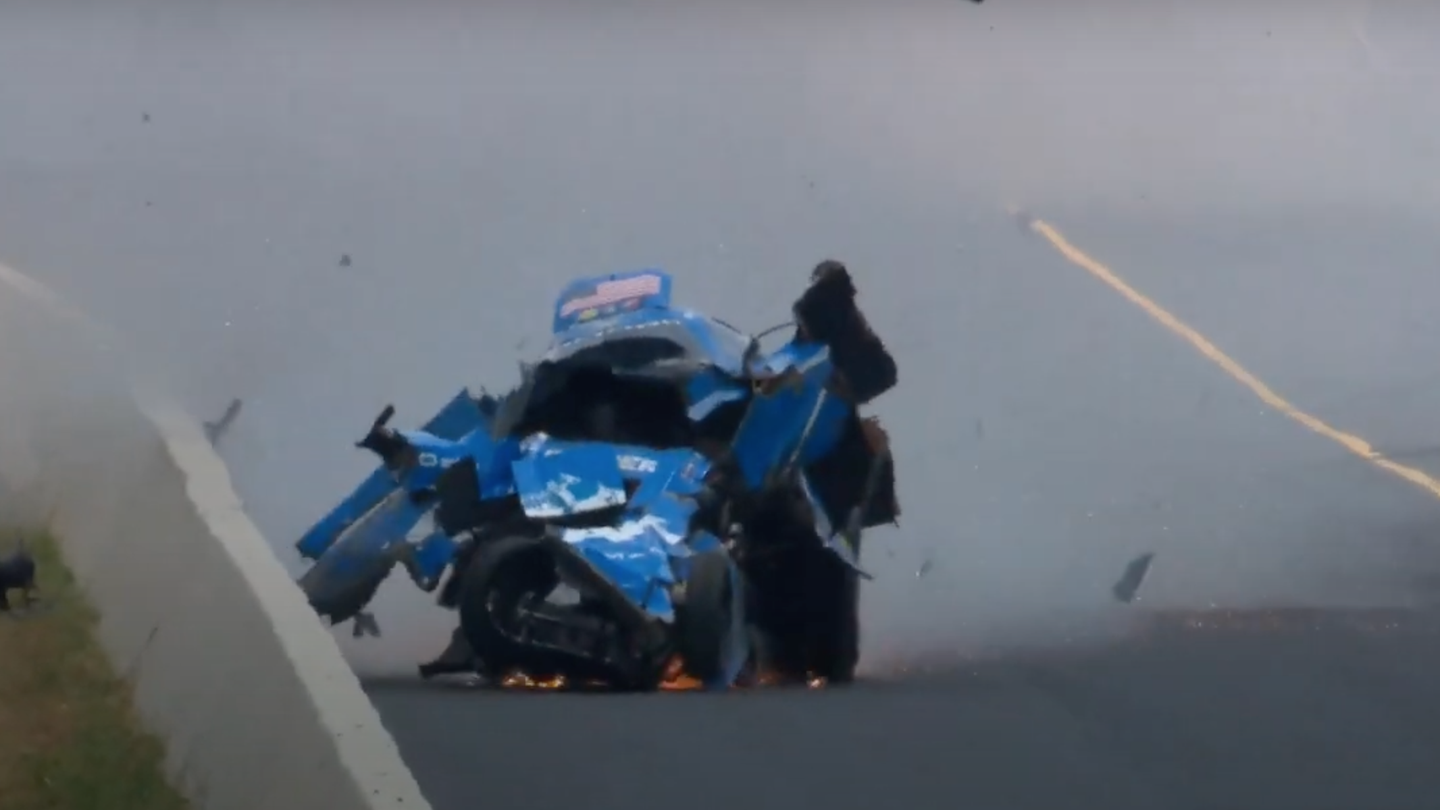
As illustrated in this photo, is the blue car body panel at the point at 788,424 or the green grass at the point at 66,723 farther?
the blue car body panel at the point at 788,424

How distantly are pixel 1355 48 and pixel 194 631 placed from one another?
8297mm

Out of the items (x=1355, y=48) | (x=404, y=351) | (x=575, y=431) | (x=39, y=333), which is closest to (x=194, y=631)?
(x=575, y=431)

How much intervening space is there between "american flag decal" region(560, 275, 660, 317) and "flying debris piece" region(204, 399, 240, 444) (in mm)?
2273

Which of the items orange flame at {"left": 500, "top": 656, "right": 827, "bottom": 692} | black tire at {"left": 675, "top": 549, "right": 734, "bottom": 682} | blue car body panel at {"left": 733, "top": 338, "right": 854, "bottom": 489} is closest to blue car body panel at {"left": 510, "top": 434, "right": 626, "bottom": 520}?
black tire at {"left": 675, "top": 549, "right": 734, "bottom": 682}

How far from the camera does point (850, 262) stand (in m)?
11.7

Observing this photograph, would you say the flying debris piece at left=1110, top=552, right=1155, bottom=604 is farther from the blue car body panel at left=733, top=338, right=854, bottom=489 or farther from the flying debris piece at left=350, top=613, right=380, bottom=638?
the flying debris piece at left=350, top=613, right=380, bottom=638

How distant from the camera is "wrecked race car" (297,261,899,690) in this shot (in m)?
7.44

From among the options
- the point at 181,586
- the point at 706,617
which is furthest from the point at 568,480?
the point at 181,586

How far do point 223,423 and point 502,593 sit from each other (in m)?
3.89

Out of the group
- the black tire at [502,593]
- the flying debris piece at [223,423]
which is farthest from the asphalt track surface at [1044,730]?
the flying debris piece at [223,423]

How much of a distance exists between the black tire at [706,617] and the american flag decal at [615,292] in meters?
1.93

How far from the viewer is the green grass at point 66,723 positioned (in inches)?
233

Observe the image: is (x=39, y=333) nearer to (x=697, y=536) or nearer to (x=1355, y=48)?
(x=697, y=536)

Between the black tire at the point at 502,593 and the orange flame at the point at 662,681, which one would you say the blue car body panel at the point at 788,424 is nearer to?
the orange flame at the point at 662,681
